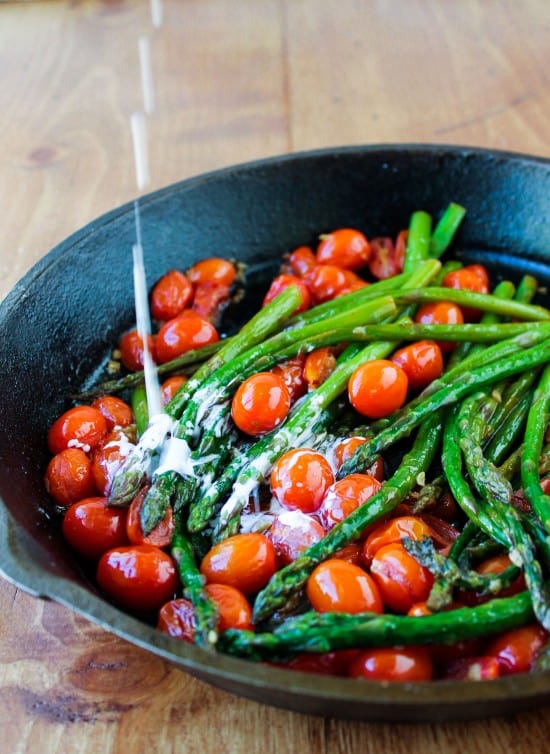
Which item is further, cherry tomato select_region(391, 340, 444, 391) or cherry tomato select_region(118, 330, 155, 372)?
cherry tomato select_region(118, 330, 155, 372)

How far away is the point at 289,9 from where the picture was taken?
4.12m

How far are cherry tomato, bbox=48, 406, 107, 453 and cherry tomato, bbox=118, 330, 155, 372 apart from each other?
29cm

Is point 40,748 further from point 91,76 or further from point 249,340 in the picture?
point 91,76

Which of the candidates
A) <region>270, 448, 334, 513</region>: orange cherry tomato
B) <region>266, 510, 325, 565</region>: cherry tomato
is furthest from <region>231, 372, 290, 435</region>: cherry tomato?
<region>266, 510, 325, 565</region>: cherry tomato

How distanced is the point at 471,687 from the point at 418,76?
117 inches

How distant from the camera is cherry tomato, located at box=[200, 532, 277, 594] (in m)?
1.57

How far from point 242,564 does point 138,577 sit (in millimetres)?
196

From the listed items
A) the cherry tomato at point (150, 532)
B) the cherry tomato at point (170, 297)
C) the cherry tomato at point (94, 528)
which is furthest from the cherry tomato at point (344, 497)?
the cherry tomato at point (170, 297)

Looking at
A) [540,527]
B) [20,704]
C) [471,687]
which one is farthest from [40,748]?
[540,527]

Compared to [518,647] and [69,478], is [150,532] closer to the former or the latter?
[69,478]

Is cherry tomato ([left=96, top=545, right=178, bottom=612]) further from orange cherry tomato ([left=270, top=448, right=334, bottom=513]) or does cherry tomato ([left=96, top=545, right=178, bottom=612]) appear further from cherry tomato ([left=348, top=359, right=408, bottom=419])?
cherry tomato ([left=348, top=359, right=408, bottom=419])

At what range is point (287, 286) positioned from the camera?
7.55 feet

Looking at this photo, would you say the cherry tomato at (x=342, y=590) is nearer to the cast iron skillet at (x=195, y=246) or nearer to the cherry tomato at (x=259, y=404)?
the cast iron skillet at (x=195, y=246)

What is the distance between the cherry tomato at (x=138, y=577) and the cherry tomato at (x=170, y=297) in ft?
2.99
